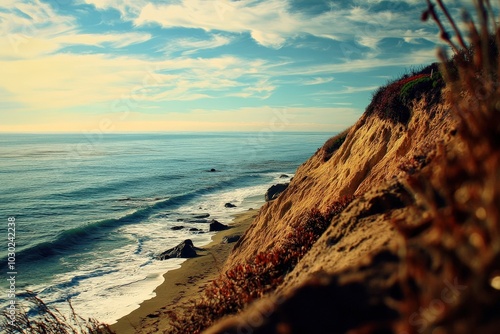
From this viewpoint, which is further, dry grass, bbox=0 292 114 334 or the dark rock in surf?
the dark rock in surf

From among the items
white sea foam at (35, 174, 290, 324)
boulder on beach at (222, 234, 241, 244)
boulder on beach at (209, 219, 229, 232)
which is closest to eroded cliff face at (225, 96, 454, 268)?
white sea foam at (35, 174, 290, 324)

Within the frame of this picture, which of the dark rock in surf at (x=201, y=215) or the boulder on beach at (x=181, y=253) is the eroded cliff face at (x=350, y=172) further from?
the dark rock in surf at (x=201, y=215)

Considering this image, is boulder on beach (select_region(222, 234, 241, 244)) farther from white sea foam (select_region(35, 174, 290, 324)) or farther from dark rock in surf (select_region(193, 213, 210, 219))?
dark rock in surf (select_region(193, 213, 210, 219))

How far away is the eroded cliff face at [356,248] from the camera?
2.65 meters

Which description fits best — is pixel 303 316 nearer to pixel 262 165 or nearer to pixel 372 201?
pixel 372 201

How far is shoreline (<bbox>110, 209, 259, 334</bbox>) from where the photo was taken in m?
15.4

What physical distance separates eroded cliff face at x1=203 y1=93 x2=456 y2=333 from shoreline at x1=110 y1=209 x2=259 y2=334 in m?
4.43

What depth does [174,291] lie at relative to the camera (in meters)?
19.5

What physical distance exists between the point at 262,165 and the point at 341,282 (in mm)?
Result: 82745

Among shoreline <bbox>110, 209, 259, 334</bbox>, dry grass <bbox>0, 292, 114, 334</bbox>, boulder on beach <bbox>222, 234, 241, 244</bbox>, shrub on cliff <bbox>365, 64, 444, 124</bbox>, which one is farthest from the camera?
boulder on beach <bbox>222, 234, 241, 244</bbox>

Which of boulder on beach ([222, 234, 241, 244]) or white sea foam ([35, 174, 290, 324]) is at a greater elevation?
boulder on beach ([222, 234, 241, 244])

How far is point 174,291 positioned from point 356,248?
16.3 meters

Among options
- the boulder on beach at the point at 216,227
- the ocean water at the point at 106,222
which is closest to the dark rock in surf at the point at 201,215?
the ocean water at the point at 106,222

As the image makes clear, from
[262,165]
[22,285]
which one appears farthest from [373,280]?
[262,165]
